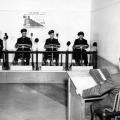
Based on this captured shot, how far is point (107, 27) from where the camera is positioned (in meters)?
7.55

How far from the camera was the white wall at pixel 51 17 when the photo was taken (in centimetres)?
996

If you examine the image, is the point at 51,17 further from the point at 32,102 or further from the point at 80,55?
the point at 32,102

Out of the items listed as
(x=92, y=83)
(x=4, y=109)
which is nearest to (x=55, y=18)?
(x=4, y=109)

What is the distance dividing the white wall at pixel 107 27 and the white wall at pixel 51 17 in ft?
2.28

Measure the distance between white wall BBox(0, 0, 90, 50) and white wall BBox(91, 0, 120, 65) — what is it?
0.69 meters

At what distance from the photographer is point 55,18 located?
1012cm

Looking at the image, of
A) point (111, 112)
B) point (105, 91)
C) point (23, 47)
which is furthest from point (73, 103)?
point (23, 47)

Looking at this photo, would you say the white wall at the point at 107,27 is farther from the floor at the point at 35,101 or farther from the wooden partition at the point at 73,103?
the wooden partition at the point at 73,103

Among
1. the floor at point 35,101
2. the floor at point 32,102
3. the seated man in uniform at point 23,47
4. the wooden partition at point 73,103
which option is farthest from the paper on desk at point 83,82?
the seated man in uniform at point 23,47

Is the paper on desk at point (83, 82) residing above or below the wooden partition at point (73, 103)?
above

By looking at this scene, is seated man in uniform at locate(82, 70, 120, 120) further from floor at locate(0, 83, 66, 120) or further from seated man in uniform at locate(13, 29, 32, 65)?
seated man in uniform at locate(13, 29, 32, 65)

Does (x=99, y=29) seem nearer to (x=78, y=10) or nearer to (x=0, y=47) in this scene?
(x=78, y=10)

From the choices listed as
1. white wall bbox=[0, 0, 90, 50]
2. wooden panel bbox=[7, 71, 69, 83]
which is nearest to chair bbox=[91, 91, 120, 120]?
wooden panel bbox=[7, 71, 69, 83]

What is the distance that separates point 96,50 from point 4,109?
4.27 metres
